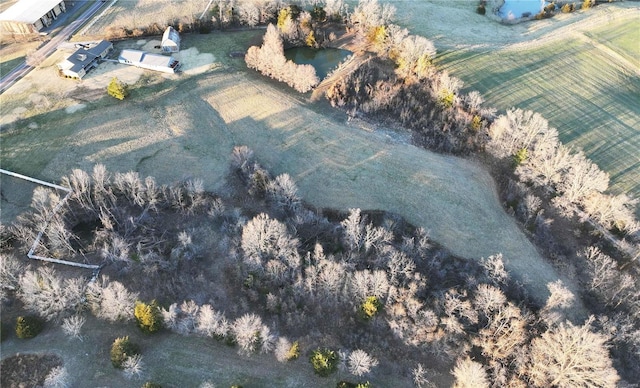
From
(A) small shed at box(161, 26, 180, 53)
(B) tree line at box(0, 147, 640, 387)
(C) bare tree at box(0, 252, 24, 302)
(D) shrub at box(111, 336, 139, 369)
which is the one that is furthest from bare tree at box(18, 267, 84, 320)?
(A) small shed at box(161, 26, 180, 53)

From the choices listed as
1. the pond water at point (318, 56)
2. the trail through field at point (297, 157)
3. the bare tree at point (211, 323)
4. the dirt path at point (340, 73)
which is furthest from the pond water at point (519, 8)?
the bare tree at point (211, 323)

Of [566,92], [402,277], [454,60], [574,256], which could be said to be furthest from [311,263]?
[566,92]

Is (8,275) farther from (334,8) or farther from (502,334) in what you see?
(334,8)

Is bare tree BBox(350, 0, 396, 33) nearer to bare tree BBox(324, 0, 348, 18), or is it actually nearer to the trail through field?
bare tree BBox(324, 0, 348, 18)

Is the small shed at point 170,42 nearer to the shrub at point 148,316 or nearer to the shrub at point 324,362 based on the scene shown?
the shrub at point 148,316

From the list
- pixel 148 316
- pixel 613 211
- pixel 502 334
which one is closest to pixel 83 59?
pixel 148 316

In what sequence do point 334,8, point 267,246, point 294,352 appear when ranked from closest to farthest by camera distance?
point 294,352 < point 267,246 < point 334,8
